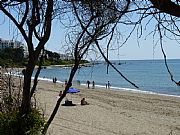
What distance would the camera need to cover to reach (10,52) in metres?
2.76

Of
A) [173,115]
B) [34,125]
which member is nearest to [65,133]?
[173,115]

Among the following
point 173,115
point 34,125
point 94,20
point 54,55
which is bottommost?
point 173,115

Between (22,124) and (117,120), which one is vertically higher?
(22,124)

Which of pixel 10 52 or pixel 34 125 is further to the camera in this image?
pixel 10 52

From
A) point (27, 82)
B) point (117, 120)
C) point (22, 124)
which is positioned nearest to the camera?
point (27, 82)

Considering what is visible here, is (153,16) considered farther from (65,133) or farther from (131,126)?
(131,126)

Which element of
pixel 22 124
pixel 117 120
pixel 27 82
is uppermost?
pixel 27 82

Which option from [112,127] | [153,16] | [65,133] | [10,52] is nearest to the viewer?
[153,16]

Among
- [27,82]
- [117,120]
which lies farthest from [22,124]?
[117,120]

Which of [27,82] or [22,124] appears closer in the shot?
[27,82]

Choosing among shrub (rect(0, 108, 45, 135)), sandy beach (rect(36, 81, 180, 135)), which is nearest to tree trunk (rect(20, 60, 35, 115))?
shrub (rect(0, 108, 45, 135))

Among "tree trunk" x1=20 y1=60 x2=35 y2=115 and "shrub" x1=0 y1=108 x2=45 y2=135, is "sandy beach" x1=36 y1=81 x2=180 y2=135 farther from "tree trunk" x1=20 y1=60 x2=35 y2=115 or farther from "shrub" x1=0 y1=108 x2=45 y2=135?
"tree trunk" x1=20 y1=60 x2=35 y2=115

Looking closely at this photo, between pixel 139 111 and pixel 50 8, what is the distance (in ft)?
68.0

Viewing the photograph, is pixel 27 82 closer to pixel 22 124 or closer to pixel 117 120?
pixel 22 124
